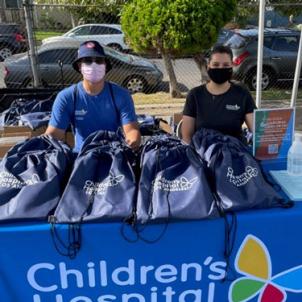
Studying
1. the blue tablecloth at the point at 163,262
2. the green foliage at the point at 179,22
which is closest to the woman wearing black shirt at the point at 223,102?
the blue tablecloth at the point at 163,262

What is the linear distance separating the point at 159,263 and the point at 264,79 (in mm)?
8668

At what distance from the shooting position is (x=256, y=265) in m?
2.08

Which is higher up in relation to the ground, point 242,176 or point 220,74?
point 220,74

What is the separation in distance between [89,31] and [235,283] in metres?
14.9

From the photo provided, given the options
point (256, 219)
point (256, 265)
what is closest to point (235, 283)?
point (256, 265)

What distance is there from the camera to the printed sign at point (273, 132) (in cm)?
239

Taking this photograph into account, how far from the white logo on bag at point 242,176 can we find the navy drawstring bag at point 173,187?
0.46 feet

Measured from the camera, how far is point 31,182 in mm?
1938

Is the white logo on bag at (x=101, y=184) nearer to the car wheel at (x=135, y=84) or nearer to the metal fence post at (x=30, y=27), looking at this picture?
the metal fence post at (x=30, y=27)

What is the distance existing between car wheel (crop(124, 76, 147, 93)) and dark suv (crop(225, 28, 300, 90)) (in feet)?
7.13

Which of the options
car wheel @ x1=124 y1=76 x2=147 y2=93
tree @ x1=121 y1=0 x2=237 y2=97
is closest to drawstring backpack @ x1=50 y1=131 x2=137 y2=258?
tree @ x1=121 y1=0 x2=237 y2=97

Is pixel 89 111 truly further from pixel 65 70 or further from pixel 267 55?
pixel 267 55

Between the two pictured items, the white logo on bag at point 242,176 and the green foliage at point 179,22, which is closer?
the white logo on bag at point 242,176

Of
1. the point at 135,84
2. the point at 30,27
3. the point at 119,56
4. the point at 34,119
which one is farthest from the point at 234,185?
the point at 119,56
